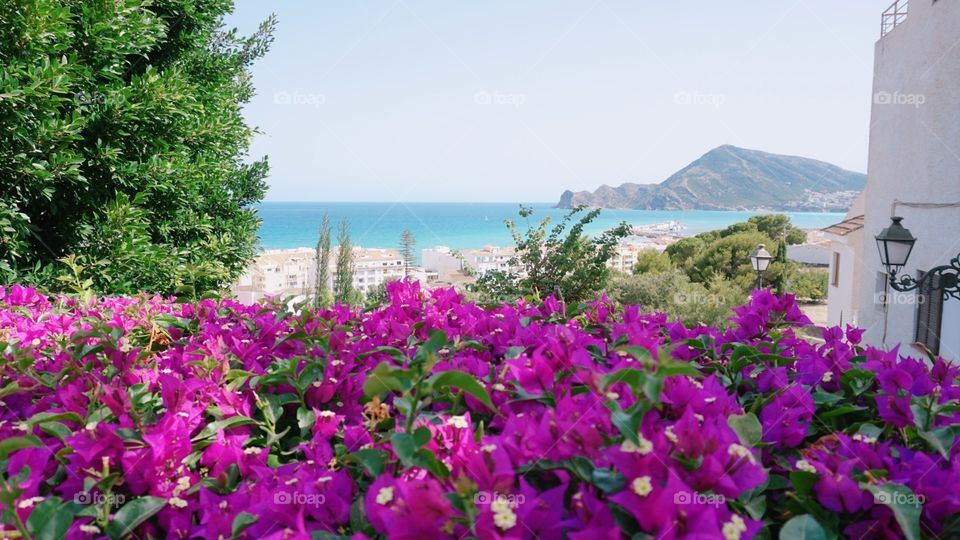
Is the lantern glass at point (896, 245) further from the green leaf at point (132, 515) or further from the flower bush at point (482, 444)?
the green leaf at point (132, 515)

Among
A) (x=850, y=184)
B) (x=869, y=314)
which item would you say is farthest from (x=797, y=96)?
(x=850, y=184)

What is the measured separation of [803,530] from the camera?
0.55 meters

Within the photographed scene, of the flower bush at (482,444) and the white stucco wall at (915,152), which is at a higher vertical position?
the white stucco wall at (915,152)

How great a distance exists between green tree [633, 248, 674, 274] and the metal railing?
451 inches

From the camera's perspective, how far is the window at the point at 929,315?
5629 mm

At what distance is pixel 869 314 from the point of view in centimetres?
748

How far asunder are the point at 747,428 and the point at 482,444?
31 centimetres

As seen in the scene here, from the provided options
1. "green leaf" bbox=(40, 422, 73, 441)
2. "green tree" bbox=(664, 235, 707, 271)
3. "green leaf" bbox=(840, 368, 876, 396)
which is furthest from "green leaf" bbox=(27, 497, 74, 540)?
"green tree" bbox=(664, 235, 707, 271)

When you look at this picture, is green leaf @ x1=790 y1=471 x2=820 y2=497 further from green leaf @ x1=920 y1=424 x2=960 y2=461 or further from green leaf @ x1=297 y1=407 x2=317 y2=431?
green leaf @ x1=297 y1=407 x2=317 y2=431

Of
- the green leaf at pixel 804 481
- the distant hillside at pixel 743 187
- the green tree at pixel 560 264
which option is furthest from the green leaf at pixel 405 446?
the distant hillside at pixel 743 187

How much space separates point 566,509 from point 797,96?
1488 inches

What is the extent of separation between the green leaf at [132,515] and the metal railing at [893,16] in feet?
29.3

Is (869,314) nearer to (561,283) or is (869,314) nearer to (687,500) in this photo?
(561,283)

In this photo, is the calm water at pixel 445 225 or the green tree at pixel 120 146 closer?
the green tree at pixel 120 146
